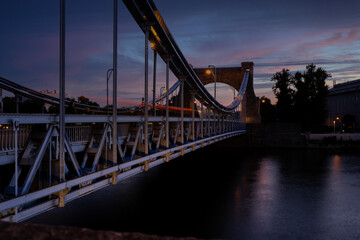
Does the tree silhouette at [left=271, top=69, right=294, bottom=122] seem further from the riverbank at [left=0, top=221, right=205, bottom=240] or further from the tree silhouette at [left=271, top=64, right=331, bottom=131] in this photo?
the riverbank at [left=0, top=221, right=205, bottom=240]

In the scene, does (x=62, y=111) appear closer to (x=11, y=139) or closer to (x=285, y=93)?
(x=11, y=139)

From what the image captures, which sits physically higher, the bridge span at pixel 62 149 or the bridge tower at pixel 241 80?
the bridge tower at pixel 241 80

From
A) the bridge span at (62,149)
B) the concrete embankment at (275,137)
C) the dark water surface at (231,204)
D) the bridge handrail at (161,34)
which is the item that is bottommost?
the dark water surface at (231,204)

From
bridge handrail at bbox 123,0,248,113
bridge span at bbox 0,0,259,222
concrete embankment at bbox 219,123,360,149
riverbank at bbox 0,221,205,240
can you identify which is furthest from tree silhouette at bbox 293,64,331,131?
riverbank at bbox 0,221,205,240

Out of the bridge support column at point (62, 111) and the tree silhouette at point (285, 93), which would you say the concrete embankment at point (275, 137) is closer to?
the tree silhouette at point (285, 93)

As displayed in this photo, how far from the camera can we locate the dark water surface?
15.5 meters

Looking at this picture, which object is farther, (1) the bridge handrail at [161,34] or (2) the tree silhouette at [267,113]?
(2) the tree silhouette at [267,113]

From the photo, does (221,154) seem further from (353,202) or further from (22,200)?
(22,200)

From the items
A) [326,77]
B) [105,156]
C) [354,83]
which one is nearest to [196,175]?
[105,156]

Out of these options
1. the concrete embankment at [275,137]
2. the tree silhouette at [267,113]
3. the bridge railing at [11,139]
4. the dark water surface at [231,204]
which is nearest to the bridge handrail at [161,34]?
the bridge railing at [11,139]

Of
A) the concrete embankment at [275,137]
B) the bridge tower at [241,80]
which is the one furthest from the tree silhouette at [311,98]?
the concrete embankment at [275,137]

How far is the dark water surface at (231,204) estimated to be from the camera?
15.5 m

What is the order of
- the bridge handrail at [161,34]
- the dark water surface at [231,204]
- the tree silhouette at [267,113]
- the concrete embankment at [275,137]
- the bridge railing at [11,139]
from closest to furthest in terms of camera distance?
1. the bridge railing at [11,139]
2. the bridge handrail at [161,34]
3. the dark water surface at [231,204]
4. the concrete embankment at [275,137]
5. the tree silhouette at [267,113]

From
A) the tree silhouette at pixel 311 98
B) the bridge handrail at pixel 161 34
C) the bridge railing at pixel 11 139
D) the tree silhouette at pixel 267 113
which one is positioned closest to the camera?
the bridge railing at pixel 11 139
